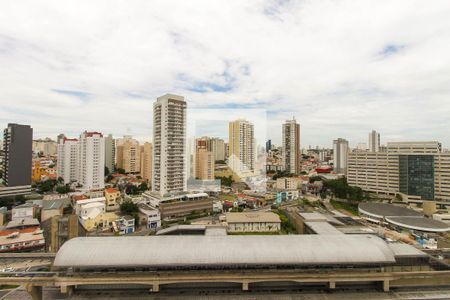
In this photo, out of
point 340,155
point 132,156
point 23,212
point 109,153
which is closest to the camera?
point 23,212

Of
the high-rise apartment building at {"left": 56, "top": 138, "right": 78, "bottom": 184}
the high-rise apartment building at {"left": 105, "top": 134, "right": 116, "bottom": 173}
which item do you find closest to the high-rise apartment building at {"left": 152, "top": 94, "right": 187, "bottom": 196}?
the high-rise apartment building at {"left": 56, "top": 138, "right": 78, "bottom": 184}

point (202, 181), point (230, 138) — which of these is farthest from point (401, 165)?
point (202, 181)

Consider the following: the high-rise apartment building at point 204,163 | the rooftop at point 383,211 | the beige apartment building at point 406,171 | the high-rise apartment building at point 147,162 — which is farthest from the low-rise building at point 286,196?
the high-rise apartment building at point 147,162

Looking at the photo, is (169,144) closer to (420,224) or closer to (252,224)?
(252,224)

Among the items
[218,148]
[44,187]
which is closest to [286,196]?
[218,148]

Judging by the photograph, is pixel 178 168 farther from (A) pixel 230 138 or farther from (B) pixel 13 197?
(B) pixel 13 197

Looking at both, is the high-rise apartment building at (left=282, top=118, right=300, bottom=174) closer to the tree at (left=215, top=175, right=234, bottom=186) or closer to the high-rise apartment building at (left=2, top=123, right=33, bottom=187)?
the tree at (left=215, top=175, right=234, bottom=186)

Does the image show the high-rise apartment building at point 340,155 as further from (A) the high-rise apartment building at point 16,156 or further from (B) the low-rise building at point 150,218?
(A) the high-rise apartment building at point 16,156
